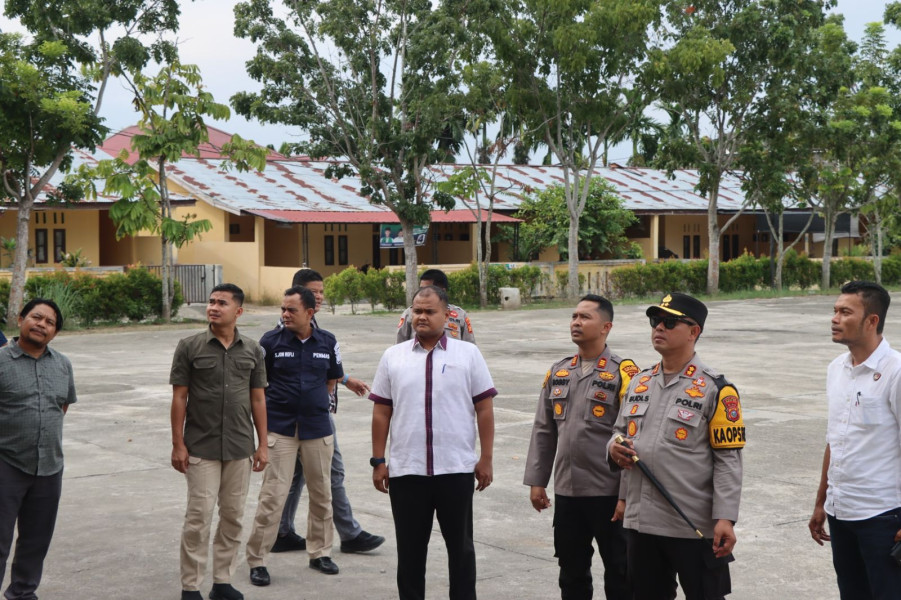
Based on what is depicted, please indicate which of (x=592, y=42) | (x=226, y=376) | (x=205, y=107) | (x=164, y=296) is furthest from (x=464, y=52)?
(x=226, y=376)

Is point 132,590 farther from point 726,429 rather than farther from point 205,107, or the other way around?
point 205,107

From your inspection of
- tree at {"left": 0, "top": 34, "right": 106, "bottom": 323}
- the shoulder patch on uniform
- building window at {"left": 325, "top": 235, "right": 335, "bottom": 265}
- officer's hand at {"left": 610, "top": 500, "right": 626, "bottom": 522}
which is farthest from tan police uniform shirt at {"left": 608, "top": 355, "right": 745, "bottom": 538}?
building window at {"left": 325, "top": 235, "right": 335, "bottom": 265}

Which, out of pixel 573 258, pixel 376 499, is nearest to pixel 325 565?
pixel 376 499

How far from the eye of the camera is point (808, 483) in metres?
8.66

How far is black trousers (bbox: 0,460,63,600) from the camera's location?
5305 mm

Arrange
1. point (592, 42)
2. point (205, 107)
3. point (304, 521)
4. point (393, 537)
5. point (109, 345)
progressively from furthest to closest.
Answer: point (592, 42) < point (205, 107) < point (109, 345) < point (304, 521) < point (393, 537)

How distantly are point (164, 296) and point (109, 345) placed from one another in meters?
5.04

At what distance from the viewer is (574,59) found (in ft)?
95.0

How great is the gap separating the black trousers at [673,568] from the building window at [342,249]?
35.9m

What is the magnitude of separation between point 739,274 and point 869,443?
113 ft

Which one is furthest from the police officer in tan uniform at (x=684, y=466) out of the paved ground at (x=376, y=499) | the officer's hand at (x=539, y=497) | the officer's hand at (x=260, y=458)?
the officer's hand at (x=260, y=458)

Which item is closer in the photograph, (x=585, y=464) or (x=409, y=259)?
(x=585, y=464)

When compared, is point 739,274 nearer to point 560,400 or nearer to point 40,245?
point 40,245

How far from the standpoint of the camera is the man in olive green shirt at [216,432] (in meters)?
5.69
